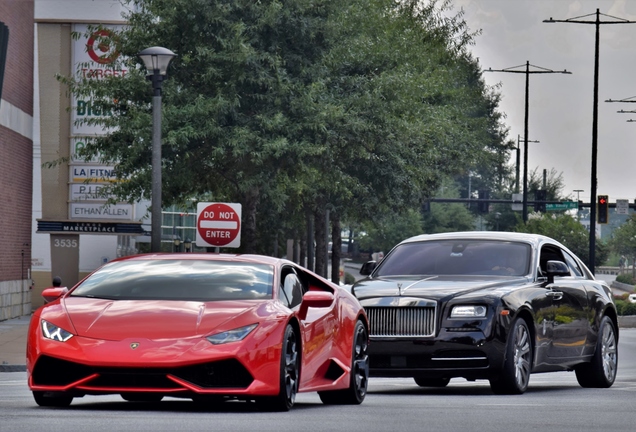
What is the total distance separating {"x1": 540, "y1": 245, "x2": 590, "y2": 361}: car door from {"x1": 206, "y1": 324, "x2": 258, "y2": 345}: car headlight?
5.99 m

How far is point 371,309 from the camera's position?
46.3 ft

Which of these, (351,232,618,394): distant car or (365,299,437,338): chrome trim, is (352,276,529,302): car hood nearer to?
(351,232,618,394): distant car

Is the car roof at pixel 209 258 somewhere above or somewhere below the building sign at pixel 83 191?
below

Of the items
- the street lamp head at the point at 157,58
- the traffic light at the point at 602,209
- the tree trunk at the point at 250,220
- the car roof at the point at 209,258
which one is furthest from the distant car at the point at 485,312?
the traffic light at the point at 602,209

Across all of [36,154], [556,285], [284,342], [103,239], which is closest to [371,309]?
[556,285]

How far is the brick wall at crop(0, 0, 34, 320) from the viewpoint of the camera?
37562mm

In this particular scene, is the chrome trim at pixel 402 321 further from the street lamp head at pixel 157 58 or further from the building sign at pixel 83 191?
the building sign at pixel 83 191

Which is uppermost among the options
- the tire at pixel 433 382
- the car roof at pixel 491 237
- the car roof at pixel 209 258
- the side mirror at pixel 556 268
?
the car roof at pixel 491 237

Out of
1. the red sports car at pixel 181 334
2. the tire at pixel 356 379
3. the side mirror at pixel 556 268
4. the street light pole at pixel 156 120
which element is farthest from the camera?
the street light pole at pixel 156 120

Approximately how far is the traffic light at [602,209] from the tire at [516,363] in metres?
45.7

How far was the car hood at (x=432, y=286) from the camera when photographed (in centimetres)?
1400

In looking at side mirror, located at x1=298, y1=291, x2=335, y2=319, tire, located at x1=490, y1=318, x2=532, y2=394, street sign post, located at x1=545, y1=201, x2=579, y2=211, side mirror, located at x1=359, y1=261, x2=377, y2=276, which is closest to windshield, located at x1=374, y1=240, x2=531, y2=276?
side mirror, located at x1=359, y1=261, x2=377, y2=276

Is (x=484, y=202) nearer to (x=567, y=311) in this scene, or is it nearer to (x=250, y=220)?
(x=250, y=220)

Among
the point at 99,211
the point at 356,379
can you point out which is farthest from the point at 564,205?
the point at 356,379
